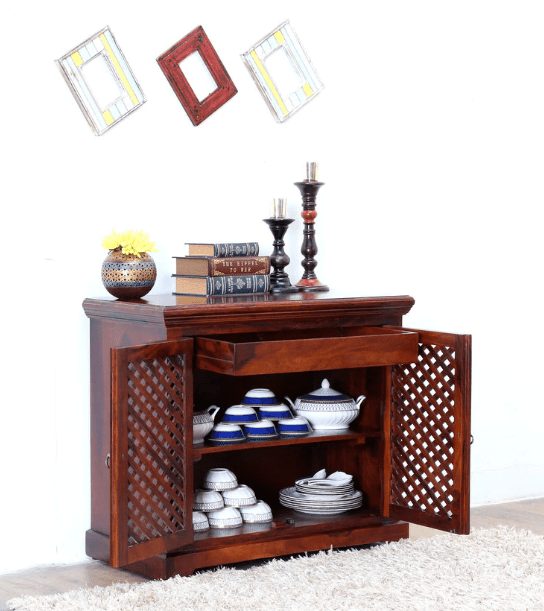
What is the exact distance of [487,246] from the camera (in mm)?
3602

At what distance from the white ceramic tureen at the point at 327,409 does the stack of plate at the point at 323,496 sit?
171 mm

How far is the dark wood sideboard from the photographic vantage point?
2.46 m

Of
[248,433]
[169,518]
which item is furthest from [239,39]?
[169,518]

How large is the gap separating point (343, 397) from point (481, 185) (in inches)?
42.8

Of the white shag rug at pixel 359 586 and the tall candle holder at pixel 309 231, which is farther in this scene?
the tall candle holder at pixel 309 231

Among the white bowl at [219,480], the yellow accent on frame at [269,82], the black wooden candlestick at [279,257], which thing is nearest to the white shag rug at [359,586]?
the white bowl at [219,480]

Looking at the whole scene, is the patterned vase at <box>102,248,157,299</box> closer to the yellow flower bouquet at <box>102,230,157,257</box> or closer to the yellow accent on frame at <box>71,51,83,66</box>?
the yellow flower bouquet at <box>102,230,157,257</box>

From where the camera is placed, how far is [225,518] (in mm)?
2777

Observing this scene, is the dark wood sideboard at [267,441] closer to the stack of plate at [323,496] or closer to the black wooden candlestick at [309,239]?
the stack of plate at [323,496]

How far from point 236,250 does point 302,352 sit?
15.6 inches

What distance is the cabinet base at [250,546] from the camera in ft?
8.50

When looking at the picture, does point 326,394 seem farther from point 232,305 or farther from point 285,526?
point 232,305

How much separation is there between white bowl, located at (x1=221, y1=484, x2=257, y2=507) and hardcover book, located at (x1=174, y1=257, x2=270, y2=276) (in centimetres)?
63

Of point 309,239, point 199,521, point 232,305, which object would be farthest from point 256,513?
point 309,239
